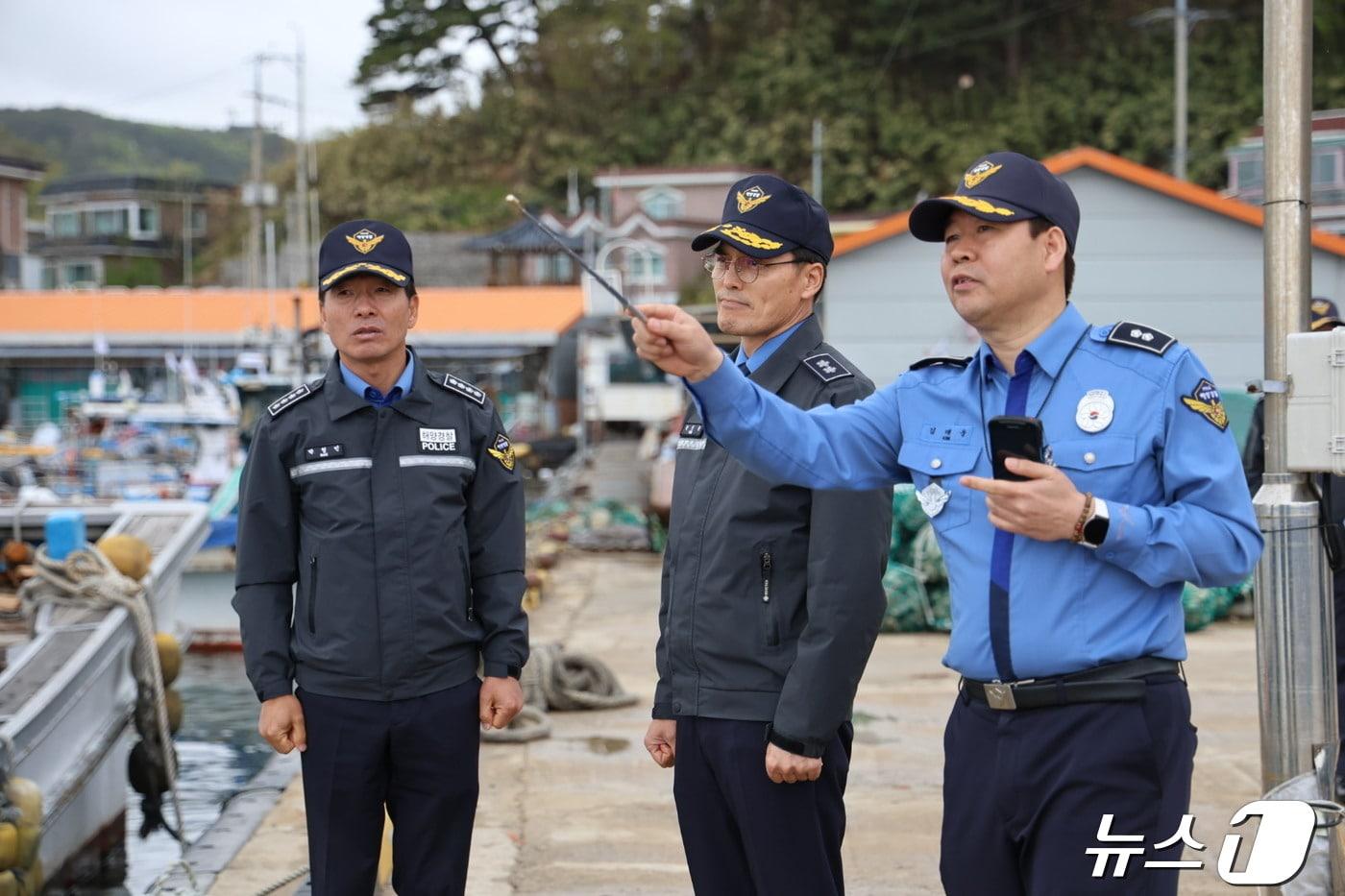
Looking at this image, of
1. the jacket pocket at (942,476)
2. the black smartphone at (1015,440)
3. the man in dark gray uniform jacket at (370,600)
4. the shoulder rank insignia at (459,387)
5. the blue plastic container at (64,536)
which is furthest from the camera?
the blue plastic container at (64,536)

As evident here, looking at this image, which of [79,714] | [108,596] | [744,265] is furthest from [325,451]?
[108,596]

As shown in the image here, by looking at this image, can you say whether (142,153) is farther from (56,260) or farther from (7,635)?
(7,635)

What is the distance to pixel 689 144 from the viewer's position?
44.6 meters

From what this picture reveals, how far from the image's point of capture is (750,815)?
120 inches

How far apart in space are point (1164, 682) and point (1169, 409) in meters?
0.45

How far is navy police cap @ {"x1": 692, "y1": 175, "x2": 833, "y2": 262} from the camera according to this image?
124 inches

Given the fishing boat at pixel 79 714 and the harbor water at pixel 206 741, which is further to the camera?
the harbor water at pixel 206 741

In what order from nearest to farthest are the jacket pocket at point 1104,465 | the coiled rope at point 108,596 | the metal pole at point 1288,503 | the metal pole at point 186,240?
the jacket pocket at point 1104,465 → the metal pole at point 1288,503 → the coiled rope at point 108,596 → the metal pole at point 186,240

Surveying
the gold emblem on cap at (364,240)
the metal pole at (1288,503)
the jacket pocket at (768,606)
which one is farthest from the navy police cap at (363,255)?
the metal pole at (1288,503)

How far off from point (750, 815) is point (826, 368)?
966 millimetres

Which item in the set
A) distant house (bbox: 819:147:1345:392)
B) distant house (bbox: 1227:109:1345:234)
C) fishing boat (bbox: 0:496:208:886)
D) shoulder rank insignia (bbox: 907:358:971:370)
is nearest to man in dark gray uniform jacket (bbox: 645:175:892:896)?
shoulder rank insignia (bbox: 907:358:971:370)

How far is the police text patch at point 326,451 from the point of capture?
348 cm

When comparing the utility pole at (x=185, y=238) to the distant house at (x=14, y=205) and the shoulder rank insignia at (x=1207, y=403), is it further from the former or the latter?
the shoulder rank insignia at (x=1207, y=403)

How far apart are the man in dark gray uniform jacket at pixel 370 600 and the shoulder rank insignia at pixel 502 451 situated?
9cm
